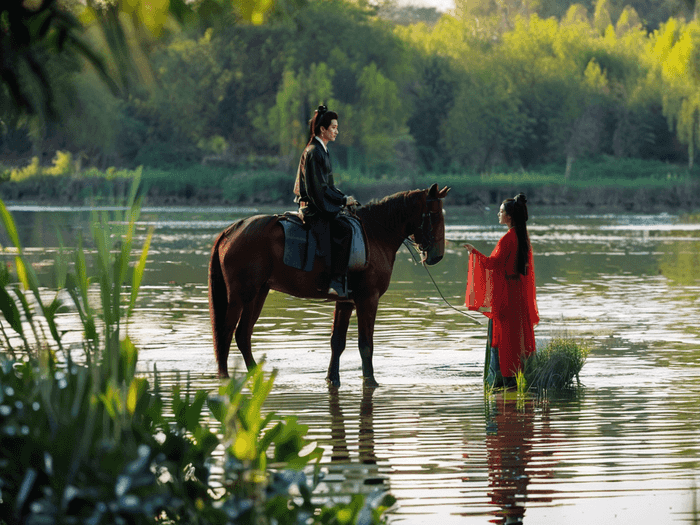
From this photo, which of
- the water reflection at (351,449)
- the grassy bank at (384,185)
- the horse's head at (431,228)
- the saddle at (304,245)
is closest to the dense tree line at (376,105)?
the grassy bank at (384,185)

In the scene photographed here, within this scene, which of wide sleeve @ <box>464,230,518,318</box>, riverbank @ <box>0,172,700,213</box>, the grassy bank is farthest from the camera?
the grassy bank

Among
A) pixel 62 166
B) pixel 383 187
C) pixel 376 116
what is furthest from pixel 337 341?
pixel 376 116

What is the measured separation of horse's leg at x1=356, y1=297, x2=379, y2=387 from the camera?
1023cm

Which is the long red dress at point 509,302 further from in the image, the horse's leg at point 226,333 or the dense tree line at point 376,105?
the dense tree line at point 376,105

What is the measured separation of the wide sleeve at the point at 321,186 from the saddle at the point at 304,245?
20cm

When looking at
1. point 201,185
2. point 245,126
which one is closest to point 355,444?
point 201,185

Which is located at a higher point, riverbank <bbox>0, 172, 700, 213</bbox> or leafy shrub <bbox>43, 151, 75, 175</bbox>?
leafy shrub <bbox>43, 151, 75, 175</bbox>

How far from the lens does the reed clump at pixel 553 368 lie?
9.68 m

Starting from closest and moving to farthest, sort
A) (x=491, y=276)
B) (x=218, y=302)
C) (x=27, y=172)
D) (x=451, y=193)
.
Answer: (x=491, y=276) < (x=218, y=302) < (x=451, y=193) < (x=27, y=172)

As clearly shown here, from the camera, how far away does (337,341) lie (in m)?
10.3

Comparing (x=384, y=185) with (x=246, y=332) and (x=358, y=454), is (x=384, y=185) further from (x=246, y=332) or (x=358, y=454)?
(x=358, y=454)

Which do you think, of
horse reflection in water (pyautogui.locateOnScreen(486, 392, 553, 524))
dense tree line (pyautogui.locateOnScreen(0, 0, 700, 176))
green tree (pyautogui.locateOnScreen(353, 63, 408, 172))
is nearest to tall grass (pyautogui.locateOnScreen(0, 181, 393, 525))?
horse reflection in water (pyautogui.locateOnScreen(486, 392, 553, 524))

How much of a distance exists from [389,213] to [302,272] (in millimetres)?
1000

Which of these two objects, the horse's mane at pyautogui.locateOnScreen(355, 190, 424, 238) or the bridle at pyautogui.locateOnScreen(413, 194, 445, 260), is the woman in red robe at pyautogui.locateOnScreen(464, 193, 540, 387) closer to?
the bridle at pyautogui.locateOnScreen(413, 194, 445, 260)
